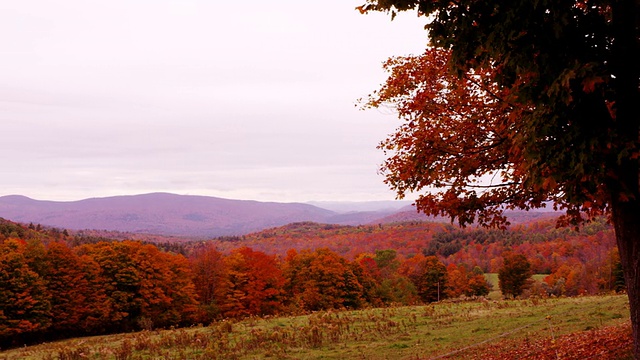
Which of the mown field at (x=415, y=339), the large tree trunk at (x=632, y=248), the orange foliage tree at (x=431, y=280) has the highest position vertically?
the large tree trunk at (x=632, y=248)

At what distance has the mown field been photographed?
12.3 m

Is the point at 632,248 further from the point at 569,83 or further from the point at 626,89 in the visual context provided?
the point at 569,83

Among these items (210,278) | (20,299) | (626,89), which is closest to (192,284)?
(210,278)

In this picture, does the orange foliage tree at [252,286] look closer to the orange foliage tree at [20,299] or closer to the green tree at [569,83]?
the orange foliage tree at [20,299]

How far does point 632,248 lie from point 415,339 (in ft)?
36.6

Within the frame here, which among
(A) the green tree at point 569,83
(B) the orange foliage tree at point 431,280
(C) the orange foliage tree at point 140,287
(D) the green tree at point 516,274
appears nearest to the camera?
(A) the green tree at point 569,83

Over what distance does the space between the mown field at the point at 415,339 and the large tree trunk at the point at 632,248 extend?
9.02ft

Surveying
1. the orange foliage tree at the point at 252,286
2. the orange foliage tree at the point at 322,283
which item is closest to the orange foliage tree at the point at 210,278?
the orange foliage tree at the point at 252,286

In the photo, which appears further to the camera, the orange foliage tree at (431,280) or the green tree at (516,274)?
the orange foliage tree at (431,280)

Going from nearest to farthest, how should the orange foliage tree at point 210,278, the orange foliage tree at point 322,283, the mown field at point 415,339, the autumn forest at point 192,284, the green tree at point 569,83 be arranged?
1. the green tree at point 569,83
2. the mown field at point 415,339
3. the autumn forest at point 192,284
4. the orange foliage tree at point 210,278
5. the orange foliage tree at point 322,283

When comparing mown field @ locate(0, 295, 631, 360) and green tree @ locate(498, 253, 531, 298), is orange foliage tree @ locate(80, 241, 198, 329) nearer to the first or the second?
mown field @ locate(0, 295, 631, 360)

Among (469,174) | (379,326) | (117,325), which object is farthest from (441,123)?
(117,325)

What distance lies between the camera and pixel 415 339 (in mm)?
17438

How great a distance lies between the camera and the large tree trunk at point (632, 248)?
7.39 meters
